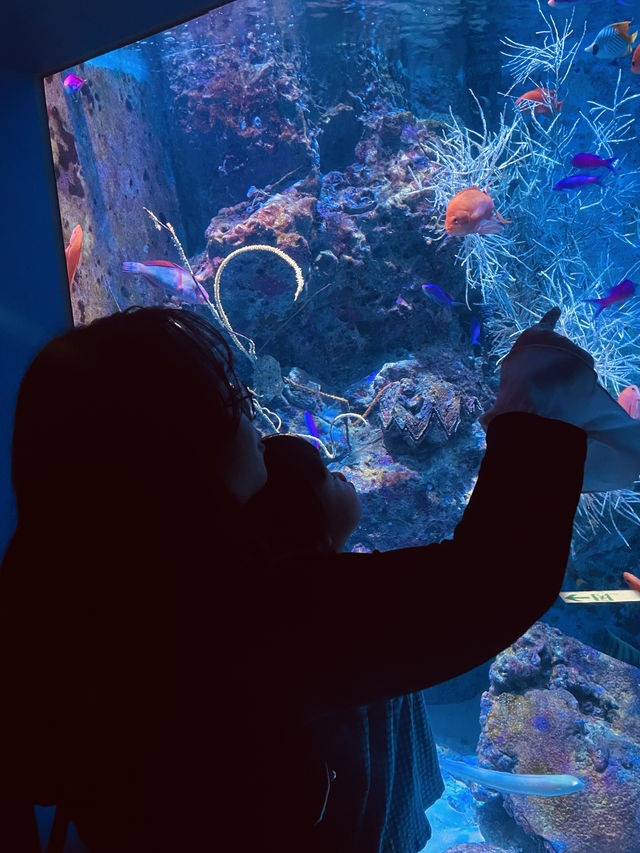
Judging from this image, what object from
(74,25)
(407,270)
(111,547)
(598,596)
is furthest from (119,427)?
(407,270)

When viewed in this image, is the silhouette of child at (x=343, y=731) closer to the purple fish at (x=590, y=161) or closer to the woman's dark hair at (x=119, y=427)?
the woman's dark hair at (x=119, y=427)

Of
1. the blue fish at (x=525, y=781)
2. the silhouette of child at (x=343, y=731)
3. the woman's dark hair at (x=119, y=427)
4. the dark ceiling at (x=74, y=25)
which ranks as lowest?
the blue fish at (x=525, y=781)

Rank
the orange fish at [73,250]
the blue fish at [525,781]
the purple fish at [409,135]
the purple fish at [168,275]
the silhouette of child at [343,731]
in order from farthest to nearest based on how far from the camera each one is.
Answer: the purple fish at [409,135] < the purple fish at [168,275] < the orange fish at [73,250] < the blue fish at [525,781] < the silhouette of child at [343,731]

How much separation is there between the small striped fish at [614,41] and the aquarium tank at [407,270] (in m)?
0.01

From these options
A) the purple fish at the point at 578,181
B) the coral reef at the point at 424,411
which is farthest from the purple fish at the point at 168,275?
the purple fish at the point at 578,181

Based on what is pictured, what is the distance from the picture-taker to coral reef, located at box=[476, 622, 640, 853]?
3.35 metres

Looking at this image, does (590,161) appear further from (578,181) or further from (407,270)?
(407,270)

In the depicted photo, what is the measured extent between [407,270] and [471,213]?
145 centimetres

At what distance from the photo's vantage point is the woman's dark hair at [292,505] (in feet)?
2.75

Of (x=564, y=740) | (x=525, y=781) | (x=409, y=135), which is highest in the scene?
(x=409, y=135)

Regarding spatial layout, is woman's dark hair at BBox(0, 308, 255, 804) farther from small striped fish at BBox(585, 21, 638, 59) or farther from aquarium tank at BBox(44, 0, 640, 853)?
small striped fish at BBox(585, 21, 638, 59)

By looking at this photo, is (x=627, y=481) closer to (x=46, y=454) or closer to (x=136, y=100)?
(x=46, y=454)

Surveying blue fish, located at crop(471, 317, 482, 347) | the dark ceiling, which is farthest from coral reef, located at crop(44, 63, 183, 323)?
blue fish, located at crop(471, 317, 482, 347)

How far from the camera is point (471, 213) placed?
3613mm
